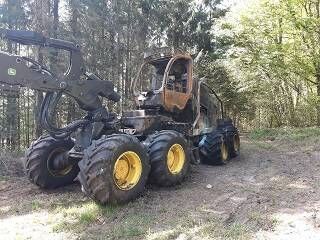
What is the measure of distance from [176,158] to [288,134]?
9.53 m

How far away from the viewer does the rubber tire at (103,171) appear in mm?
5781

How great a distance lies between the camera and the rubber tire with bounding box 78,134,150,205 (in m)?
5.78

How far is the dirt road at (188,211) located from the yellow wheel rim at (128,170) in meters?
0.32

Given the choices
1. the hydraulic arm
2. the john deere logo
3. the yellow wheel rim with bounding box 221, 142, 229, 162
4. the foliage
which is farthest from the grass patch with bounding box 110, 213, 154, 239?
the foliage

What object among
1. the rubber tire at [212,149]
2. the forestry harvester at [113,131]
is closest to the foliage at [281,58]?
the forestry harvester at [113,131]

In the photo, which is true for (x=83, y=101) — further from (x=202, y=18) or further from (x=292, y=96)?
(x=292, y=96)

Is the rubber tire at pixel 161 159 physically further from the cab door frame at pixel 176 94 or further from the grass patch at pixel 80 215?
the cab door frame at pixel 176 94

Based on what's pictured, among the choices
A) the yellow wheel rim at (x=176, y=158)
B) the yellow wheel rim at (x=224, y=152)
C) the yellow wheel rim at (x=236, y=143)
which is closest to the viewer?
the yellow wheel rim at (x=176, y=158)

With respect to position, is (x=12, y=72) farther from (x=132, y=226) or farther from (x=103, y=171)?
(x=132, y=226)

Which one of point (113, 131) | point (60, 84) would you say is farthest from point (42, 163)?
point (60, 84)

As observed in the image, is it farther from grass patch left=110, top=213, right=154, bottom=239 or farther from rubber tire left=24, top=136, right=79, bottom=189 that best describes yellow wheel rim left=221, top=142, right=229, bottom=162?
grass patch left=110, top=213, right=154, bottom=239

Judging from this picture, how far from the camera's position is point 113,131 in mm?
7484

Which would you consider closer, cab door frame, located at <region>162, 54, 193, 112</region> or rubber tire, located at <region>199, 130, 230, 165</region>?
cab door frame, located at <region>162, 54, 193, 112</region>

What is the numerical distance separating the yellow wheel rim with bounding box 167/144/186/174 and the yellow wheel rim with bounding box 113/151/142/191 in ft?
3.18
